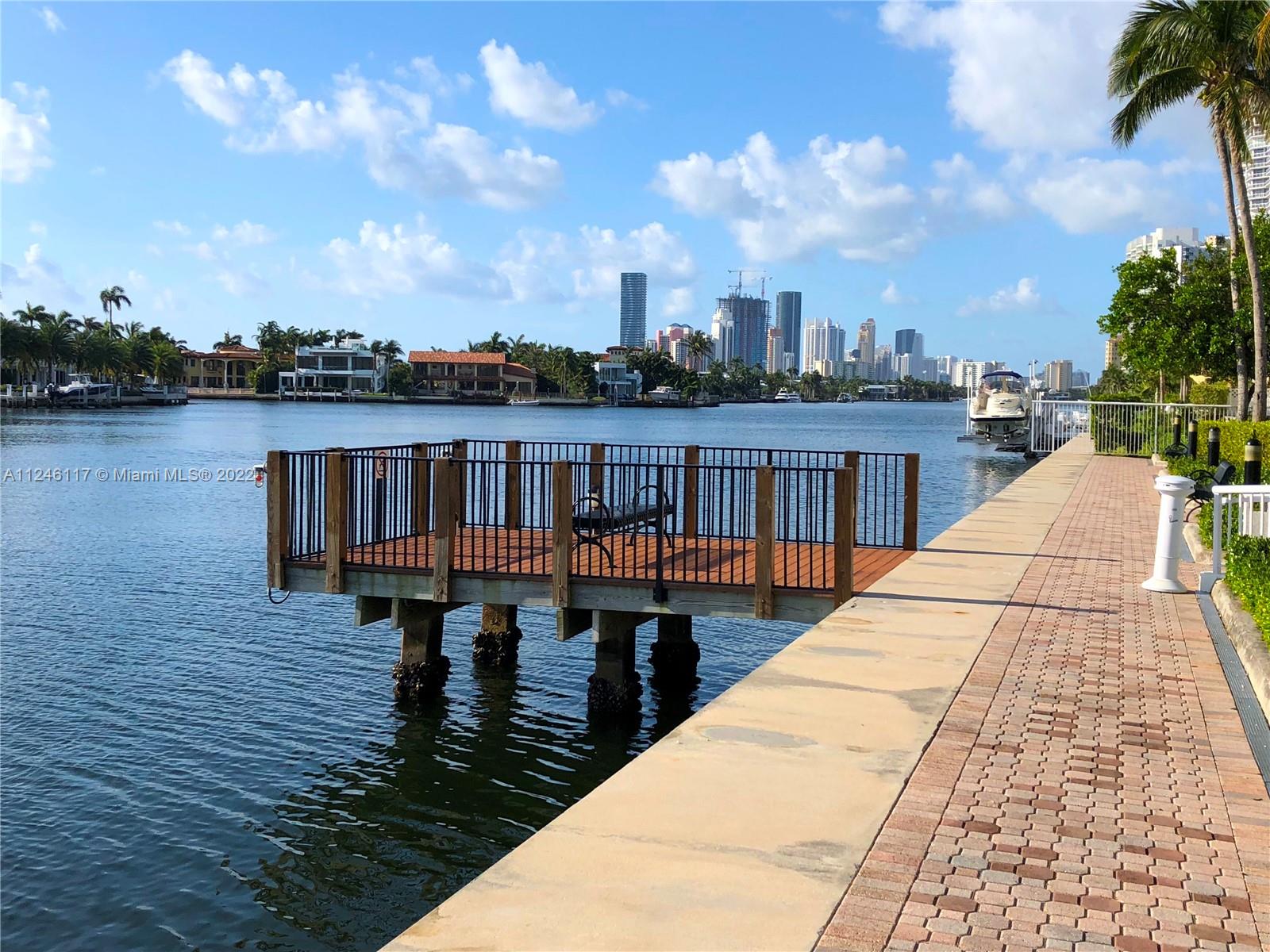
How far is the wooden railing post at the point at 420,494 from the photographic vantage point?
44.8ft

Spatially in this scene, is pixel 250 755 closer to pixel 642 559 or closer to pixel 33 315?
pixel 642 559

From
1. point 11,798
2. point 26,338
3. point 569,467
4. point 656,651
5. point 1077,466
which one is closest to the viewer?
point 11,798

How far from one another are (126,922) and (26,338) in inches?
6001

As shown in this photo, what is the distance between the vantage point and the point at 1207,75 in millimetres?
29797

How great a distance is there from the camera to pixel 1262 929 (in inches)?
167

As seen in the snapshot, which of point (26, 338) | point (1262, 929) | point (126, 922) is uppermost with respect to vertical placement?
point (26, 338)

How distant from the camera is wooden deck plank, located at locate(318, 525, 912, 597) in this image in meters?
11.4

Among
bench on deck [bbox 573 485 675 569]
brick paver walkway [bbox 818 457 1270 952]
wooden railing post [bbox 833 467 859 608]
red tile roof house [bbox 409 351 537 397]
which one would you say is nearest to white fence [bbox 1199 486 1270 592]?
brick paver walkway [bbox 818 457 1270 952]

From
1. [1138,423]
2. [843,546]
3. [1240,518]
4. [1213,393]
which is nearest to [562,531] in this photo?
[843,546]

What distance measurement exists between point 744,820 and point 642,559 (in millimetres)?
7257

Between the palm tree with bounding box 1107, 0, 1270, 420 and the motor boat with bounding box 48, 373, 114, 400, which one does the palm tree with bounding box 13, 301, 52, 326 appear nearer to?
the motor boat with bounding box 48, 373, 114, 400

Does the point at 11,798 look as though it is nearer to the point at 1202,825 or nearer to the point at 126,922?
the point at 126,922

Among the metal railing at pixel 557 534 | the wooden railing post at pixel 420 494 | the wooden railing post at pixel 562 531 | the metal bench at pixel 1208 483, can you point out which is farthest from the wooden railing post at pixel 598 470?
Result: the metal bench at pixel 1208 483

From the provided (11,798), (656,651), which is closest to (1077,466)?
(656,651)
